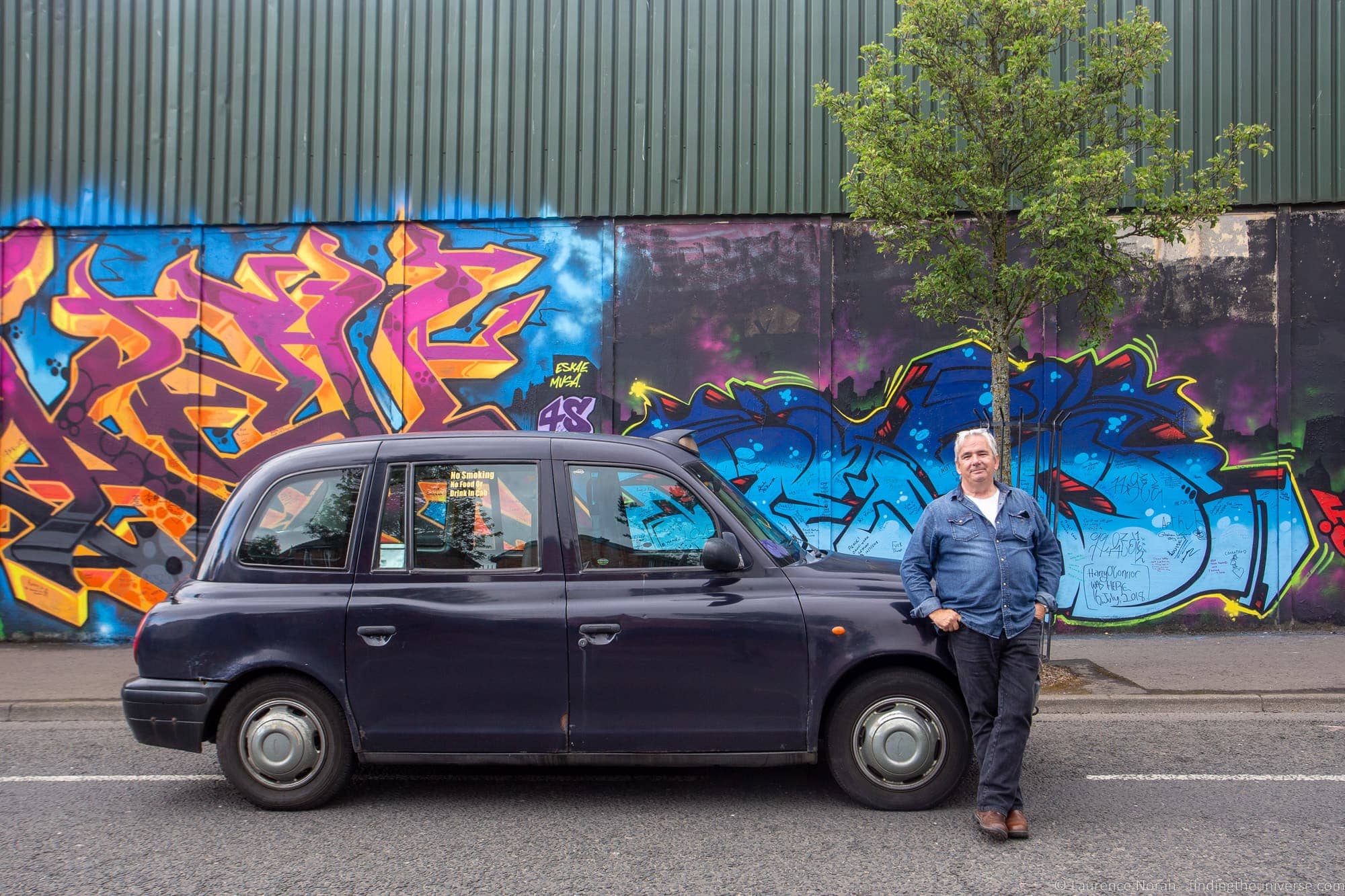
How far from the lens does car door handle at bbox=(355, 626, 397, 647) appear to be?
189 inches

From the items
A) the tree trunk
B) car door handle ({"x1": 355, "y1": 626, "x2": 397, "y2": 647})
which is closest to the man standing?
car door handle ({"x1": 355, "y1": 626, "x2": 397, "y2": 647})

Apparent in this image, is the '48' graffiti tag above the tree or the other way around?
the other way around

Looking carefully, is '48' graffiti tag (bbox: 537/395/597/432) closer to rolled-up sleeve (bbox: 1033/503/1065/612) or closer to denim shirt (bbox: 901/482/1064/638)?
denim shirt (bbox: 901/482/1064/638)

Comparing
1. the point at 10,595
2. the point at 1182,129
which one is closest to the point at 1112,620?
the point at 1182,129

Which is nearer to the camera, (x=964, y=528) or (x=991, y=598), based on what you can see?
(x=991, y=598)

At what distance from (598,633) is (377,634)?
1.05m

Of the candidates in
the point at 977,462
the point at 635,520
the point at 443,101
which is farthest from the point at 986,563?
the point at 443,101

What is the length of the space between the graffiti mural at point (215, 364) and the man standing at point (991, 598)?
5885 millimetres

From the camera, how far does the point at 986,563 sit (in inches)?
177

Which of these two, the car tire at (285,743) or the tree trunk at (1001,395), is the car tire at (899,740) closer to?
the car tire at (285,743)

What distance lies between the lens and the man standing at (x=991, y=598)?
4422mm

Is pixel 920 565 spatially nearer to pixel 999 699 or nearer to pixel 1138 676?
pixel 999 699

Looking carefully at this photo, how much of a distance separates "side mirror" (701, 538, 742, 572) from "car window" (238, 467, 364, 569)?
1.77 meters

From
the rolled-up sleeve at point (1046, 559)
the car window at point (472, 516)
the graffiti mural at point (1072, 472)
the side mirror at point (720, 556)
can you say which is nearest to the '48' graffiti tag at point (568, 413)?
the graffiti mural at point (1072, 472)
